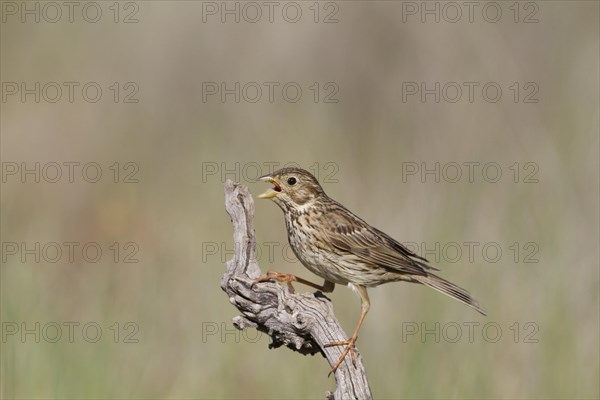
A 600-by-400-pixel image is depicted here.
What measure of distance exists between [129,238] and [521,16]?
5783 mm

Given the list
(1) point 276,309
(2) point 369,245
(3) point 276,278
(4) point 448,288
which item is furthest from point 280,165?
(1) point 276,309

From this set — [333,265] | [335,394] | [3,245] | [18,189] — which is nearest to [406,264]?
[333,265]

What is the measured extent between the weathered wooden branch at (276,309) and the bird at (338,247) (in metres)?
1.12

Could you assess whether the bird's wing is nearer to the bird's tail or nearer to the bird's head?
the bird's tail

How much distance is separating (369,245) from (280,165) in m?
4.74

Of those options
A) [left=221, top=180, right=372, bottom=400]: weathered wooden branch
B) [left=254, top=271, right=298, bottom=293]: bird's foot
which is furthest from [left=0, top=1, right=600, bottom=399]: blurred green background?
[left=221, top=180, right=372, bottom=400]: weathered wooden branch

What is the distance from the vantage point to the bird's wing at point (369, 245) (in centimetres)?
845

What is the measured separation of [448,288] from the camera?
840 centimetres

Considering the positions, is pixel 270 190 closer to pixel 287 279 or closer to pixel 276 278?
pixel 287 279

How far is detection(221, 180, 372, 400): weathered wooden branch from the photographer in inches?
269

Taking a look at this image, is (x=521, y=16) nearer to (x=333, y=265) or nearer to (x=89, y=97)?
(x=89, y=97)

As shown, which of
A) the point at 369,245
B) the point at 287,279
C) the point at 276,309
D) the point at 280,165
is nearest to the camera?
the point at 276,309

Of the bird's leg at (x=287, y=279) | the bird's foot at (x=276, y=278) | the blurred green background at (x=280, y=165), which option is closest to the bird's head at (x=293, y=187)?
the bird's leg at (x=287, y=279)

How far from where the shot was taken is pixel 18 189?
14.6 m
